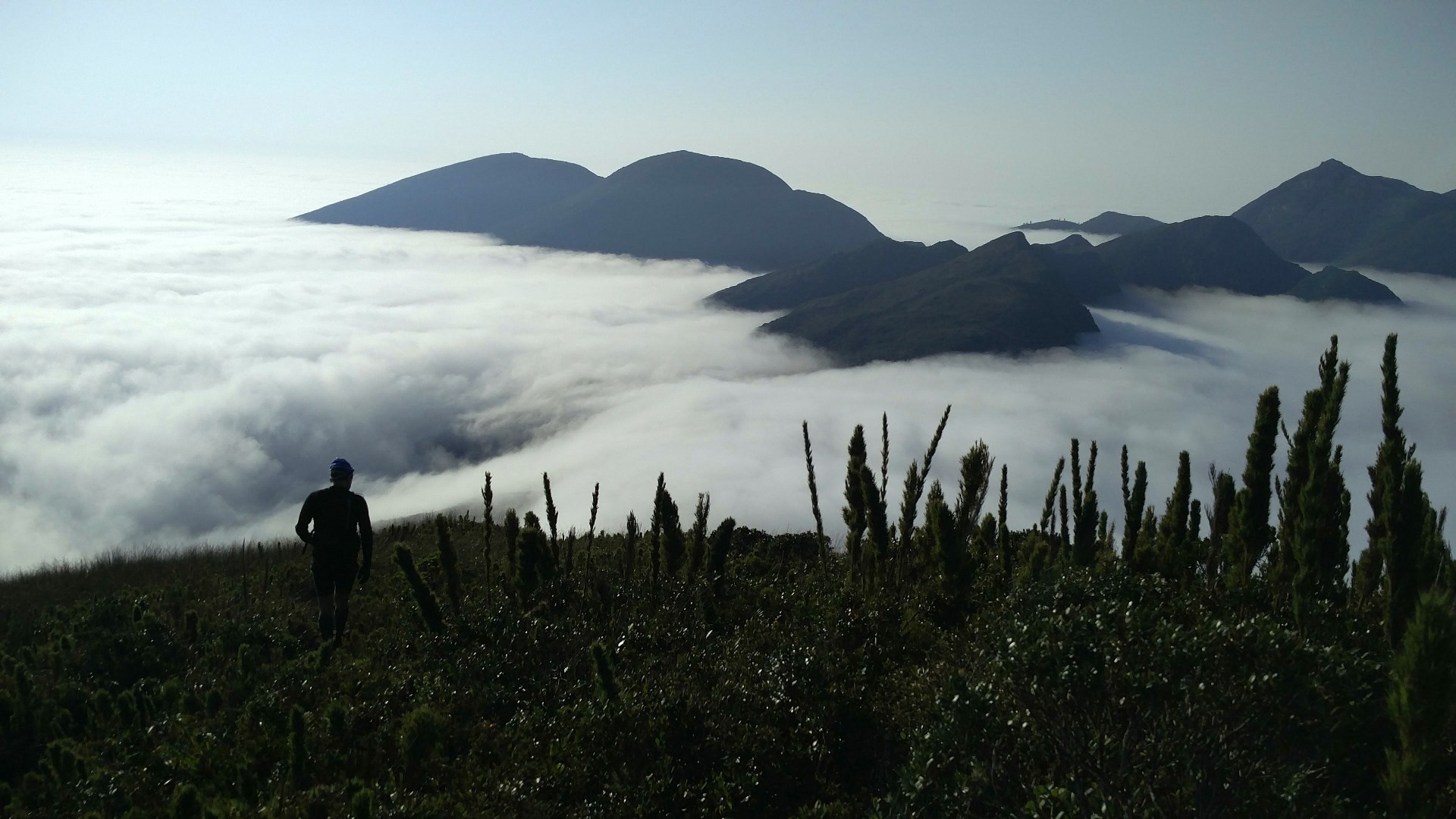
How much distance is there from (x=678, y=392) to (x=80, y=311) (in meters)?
134

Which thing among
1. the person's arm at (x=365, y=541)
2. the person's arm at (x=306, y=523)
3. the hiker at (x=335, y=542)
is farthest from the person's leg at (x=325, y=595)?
the person's arm at (x=365, y=541)

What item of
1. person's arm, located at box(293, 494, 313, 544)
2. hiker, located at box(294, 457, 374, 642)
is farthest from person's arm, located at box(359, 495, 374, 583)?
person's arm, located at box(293, 494, 313, 544)

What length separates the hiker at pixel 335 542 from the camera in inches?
311

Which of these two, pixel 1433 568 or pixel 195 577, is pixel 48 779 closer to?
pixel 195 577

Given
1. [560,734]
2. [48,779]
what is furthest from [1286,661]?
[48,779]

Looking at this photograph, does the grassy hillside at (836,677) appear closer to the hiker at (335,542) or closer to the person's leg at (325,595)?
the person's leg at (325,595)

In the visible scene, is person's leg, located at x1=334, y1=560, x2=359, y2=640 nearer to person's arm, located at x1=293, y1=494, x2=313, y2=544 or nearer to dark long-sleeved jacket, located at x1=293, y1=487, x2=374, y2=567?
dark long-sleeved jacket, located at x1=293, y1=487, x2=374, y2=567

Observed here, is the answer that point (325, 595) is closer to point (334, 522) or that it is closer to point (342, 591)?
point (342, 591)

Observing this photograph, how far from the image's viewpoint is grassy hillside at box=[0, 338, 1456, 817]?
11.9ft

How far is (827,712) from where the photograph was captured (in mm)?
5555

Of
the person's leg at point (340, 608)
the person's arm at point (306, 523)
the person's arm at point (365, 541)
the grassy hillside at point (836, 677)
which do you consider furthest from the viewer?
the person's arm at point (365, 541)

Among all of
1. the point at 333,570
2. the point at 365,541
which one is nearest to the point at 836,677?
the point at 365,541

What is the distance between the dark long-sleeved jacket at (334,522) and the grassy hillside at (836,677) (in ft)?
2.76

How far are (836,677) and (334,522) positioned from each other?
4743 mm
